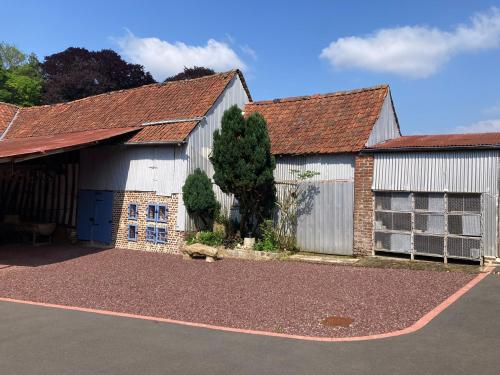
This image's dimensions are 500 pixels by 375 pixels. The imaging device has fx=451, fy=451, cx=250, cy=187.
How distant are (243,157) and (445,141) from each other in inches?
231

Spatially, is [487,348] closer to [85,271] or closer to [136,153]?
[85,271]

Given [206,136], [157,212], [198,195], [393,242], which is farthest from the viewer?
[206,136]

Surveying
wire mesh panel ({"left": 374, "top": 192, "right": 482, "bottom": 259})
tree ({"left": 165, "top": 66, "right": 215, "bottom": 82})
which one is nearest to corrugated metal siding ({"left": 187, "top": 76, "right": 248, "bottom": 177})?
wire mesh panel ({"left": 374, "top": 192, "right": 482, "bottom": 259})

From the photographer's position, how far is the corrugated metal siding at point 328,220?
13836 millimetres

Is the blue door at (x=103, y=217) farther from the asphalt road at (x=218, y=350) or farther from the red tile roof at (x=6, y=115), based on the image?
the asphalt road at (x=218, y=350)

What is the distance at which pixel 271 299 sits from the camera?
878 cm

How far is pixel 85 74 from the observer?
3703 centimetres

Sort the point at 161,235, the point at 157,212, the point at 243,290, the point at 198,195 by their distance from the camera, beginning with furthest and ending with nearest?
1. the point at 157,212
2. the point at 161,235
3. the point at 198,195
4. the point at 243,290

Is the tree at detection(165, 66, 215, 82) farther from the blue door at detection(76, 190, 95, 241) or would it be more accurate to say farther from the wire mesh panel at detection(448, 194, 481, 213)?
the wire mesh panel at detection(448, 194, 481, 213)

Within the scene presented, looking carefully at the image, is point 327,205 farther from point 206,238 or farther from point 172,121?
point 172,121

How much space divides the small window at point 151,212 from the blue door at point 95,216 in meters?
1.76

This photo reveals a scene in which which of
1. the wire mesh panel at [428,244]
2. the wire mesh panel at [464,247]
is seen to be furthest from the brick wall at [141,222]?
the wire mesh panel at [464,247]

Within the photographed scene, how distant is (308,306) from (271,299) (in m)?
0.85

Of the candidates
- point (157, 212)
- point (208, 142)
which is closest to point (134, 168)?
point (157, 212)
